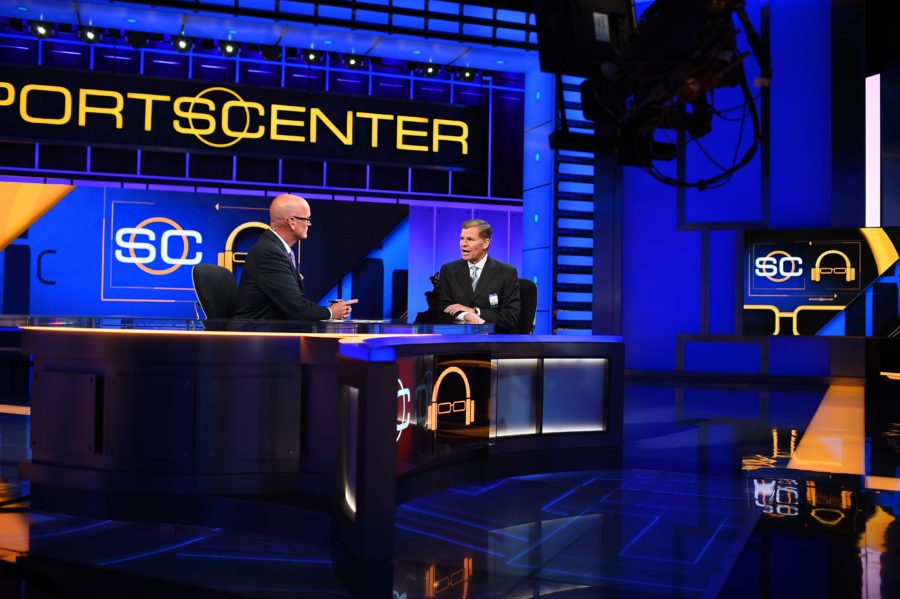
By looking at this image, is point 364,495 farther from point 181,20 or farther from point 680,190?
point 680,190

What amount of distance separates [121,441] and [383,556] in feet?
4.13

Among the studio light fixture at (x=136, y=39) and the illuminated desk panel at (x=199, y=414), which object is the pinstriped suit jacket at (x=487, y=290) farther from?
the studio light fixture at (x=136, y=39)

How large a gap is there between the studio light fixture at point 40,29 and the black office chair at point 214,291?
5899 mm

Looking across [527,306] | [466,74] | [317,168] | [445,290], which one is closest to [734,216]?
[466,74]

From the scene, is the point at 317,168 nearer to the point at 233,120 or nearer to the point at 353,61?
the point at 233,120

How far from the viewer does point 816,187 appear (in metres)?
9.17

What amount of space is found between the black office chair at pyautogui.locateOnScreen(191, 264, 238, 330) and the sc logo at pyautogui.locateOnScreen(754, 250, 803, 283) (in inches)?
274

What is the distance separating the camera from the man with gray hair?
4234 mm

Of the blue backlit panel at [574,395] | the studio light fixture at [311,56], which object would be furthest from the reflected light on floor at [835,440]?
the studio light fixture at [311,56]

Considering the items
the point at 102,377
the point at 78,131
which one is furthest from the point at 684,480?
the point at 78,131

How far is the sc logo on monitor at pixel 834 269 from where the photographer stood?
877cm

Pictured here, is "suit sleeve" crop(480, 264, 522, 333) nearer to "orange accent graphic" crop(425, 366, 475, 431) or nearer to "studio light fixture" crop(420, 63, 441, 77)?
"orange accent graphic" crop(425, 366, 475, 431)

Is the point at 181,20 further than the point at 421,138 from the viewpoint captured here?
No

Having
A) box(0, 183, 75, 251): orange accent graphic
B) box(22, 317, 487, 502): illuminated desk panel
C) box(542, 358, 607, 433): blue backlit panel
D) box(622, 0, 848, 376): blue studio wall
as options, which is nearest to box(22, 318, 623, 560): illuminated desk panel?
box(22, 317, 487, 502): illuminated desk panel
